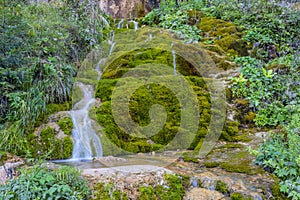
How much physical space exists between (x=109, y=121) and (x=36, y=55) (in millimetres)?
2080

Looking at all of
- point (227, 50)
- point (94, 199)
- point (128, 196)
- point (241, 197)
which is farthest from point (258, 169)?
point (227, 50)

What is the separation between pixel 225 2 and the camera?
842 centimetres

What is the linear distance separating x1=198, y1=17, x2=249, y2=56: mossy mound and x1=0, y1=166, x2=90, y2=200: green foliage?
17.9ft

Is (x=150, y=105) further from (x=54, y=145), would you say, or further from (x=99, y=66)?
(x=99, y=66)

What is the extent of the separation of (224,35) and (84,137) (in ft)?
17.1

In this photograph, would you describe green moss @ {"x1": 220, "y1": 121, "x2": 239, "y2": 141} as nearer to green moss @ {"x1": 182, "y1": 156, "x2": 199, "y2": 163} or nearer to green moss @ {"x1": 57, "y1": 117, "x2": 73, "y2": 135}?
green moss @ {"x1": 182, "y1": 156, "x2": 199, "y2": 163}

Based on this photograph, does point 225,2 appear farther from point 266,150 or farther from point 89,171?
point 89,171

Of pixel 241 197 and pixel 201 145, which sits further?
pixel 201 145

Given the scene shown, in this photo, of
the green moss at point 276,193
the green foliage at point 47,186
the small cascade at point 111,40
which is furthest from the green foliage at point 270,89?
the green foliage at point 47,186

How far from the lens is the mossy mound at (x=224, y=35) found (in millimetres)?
6891

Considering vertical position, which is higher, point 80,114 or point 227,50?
point 227,50

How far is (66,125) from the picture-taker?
13.7 ft

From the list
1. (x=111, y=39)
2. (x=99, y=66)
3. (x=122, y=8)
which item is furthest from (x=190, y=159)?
(x=122, y=8)

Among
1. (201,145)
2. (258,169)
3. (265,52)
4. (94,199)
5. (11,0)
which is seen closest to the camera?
(94,199)
